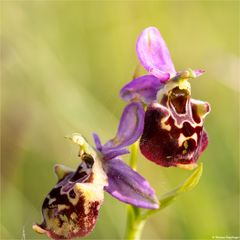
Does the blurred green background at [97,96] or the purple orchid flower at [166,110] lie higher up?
the purple orchid flower at [166,110]

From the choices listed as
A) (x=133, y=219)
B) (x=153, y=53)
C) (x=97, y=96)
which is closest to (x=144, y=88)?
(x=153, y=53)

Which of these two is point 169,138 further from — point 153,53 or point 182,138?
point 153,53

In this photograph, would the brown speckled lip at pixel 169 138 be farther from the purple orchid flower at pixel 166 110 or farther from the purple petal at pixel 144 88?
the purple petal at pixel 144 88

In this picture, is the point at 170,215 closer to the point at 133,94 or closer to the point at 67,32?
the point at 133,94

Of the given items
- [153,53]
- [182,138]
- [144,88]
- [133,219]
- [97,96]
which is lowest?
[97,96]

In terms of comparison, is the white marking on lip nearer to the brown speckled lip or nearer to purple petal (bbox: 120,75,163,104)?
the brown speckled lip

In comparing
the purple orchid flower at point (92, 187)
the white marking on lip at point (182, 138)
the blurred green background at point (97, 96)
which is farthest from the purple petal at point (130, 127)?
the blurred green background at point (97, 96)
